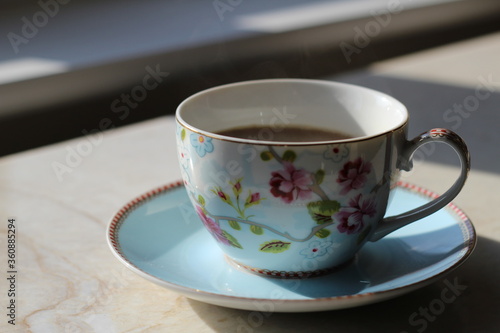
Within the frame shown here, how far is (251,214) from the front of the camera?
454mm

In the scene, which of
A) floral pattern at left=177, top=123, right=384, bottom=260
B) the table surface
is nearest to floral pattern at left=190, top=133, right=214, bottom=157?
floral pattern at left=177, top=123, right=384, bottom=260

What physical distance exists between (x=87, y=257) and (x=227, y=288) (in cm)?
14

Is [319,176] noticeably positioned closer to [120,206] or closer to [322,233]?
[322,233]

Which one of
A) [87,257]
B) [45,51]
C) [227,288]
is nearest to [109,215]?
[87,257]

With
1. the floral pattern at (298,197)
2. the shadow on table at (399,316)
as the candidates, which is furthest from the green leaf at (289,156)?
the shadow on table at (399,316)

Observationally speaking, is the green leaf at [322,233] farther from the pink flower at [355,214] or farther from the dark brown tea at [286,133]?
the dark brown tea at [286,133]

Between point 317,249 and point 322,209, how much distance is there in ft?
0.11

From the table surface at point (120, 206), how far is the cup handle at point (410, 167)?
0.17 feet

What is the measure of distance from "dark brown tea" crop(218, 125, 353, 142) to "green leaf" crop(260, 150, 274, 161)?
0.36 feet

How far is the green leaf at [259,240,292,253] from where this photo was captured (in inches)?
18.2

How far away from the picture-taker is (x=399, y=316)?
0.45 meters

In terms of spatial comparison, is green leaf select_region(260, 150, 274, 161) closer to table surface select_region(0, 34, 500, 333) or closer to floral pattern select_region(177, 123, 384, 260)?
floral pattern select_region(177, 123, 384, 260)

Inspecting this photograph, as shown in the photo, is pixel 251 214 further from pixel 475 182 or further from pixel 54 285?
pixel 475 182

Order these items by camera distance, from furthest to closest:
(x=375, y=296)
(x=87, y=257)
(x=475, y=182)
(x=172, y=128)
Answer: 1. (x=172, y=128)
2. (x=475, y=182)
3. (x=87, y=257)
4. (x=375, y=296)
